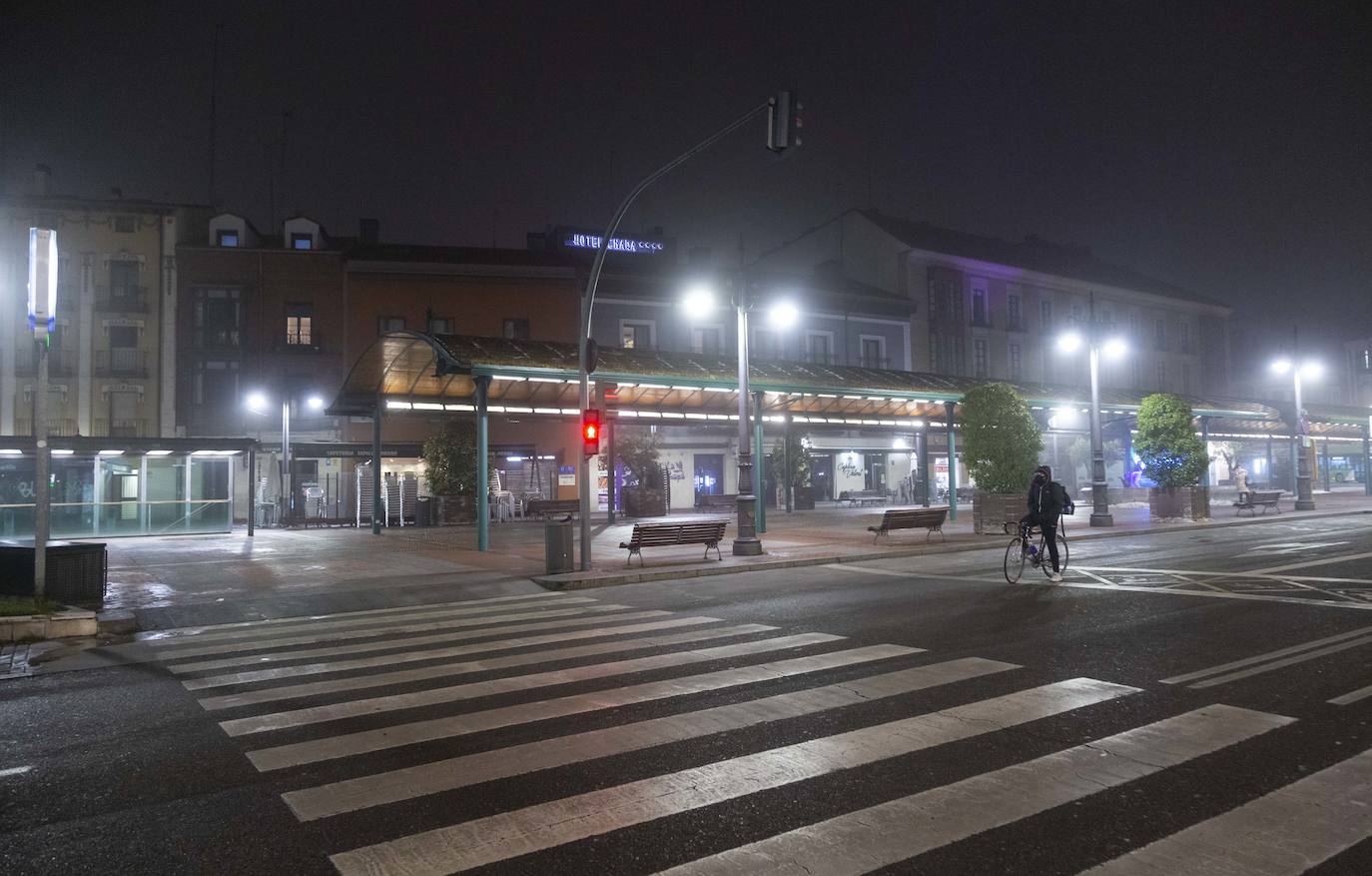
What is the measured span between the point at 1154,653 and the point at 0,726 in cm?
943

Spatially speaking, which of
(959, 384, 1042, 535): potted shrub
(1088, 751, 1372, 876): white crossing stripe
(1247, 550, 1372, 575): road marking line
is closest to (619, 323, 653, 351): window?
(959, 384, 1042, 535): potted shrub

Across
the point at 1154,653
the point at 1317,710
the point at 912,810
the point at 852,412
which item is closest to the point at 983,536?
the point at 852,412

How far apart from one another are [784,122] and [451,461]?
22412 millimetres

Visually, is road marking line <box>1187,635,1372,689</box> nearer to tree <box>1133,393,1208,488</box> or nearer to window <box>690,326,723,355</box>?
tree <box>1133,393,1208,488</box>

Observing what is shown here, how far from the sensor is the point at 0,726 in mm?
6238

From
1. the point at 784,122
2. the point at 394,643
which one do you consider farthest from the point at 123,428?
the point at 784,122

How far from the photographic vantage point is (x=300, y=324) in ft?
131

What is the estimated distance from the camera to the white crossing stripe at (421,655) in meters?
7.70

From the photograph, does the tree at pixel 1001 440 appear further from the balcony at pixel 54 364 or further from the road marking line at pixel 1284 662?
the balcony at pixel 54 364

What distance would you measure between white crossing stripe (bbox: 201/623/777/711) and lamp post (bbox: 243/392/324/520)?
24.5 metres

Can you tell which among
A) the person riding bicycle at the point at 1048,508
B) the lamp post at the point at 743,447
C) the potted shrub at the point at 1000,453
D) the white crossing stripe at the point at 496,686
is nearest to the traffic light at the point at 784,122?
the lamp post at the point at 743,447

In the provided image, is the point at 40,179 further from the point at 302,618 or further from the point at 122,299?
the point at 302,618

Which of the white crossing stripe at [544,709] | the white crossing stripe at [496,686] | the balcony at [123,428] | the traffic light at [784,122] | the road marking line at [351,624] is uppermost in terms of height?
the traffic light at [784,122]

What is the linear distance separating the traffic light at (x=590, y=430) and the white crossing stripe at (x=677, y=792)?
33.5 ft
